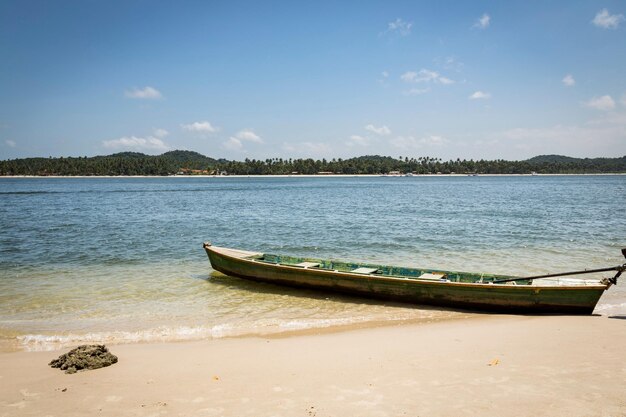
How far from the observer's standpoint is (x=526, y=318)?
1177 cm

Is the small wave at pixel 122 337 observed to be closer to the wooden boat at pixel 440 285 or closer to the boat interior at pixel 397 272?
the wooden boat at pixel 440 285

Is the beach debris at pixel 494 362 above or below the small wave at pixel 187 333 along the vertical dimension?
above

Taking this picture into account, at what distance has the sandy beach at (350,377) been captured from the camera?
21.3 ft

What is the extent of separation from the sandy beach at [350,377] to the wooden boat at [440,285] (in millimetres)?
1206

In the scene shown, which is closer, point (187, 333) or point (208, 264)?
point (187, 333)

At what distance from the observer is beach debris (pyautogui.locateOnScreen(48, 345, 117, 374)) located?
815cm

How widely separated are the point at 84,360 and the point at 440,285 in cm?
953

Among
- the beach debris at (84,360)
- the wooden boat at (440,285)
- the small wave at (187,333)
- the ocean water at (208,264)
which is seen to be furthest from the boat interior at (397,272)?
the beach debris at (84,360)

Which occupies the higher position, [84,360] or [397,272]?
[397,272]

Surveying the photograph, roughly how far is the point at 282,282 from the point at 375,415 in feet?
30.9

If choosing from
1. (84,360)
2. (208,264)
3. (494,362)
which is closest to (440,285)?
(494,362)

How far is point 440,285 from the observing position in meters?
12.7

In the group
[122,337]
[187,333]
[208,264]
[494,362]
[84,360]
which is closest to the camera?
[84,360]

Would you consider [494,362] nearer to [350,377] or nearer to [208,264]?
[350,377]
